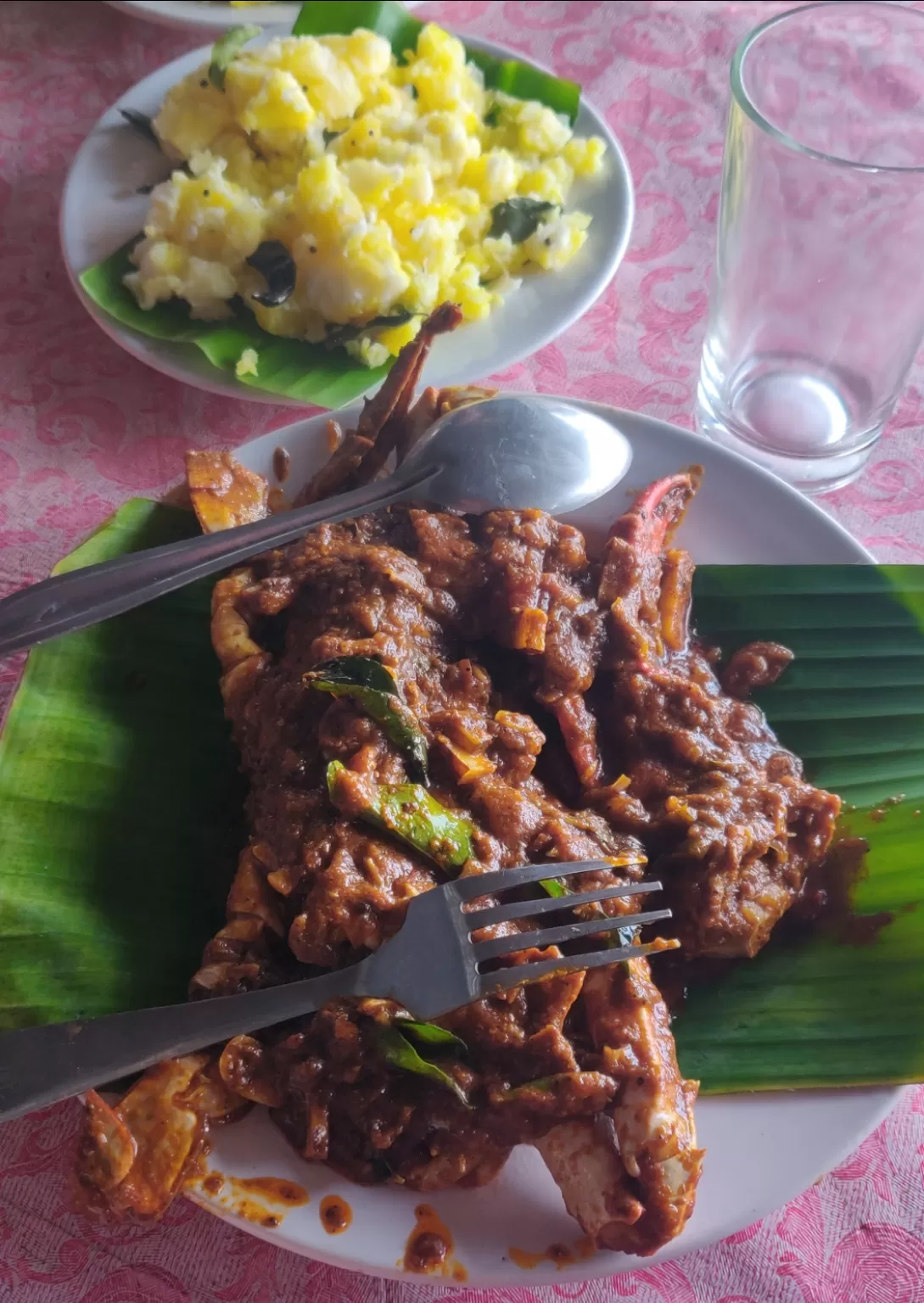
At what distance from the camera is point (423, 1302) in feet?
5.55

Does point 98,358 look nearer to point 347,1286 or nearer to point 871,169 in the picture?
point 871,169

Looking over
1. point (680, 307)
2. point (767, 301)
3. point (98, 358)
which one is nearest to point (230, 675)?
point (98, 358)

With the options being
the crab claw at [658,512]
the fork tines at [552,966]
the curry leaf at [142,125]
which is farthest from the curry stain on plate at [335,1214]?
the curry leaf at [142,125]

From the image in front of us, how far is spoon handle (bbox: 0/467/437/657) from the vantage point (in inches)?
75.5

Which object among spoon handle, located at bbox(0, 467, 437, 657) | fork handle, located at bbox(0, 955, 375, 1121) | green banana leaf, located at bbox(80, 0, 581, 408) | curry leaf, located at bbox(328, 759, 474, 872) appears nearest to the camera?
fork handle, located at bbox(0, 955, 375, 1121)

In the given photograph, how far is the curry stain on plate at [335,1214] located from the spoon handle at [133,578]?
111 cm

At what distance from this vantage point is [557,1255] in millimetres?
1499

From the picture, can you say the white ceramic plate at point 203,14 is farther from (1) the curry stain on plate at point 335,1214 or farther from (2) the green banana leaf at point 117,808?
(1) the curry stain on plate at point 335,1214

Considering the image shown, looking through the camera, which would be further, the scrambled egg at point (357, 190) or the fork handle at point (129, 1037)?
the scrambled egg at point (357, 190)

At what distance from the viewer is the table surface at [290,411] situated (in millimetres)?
1732

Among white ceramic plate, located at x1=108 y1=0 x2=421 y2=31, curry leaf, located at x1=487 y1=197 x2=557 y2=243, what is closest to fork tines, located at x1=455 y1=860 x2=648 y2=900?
curry leaf, located at x1=487 y1=197 x2=557 y2=243

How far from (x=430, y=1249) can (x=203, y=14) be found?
3943 mm

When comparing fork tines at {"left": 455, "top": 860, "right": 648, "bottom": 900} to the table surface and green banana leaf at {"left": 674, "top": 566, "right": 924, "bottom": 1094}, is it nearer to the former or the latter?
green banana leaf at {"left": 674, "top": 566, "right": 924, "bottom": 1094}

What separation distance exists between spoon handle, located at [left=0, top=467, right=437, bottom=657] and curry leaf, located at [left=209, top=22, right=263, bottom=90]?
179 cm
